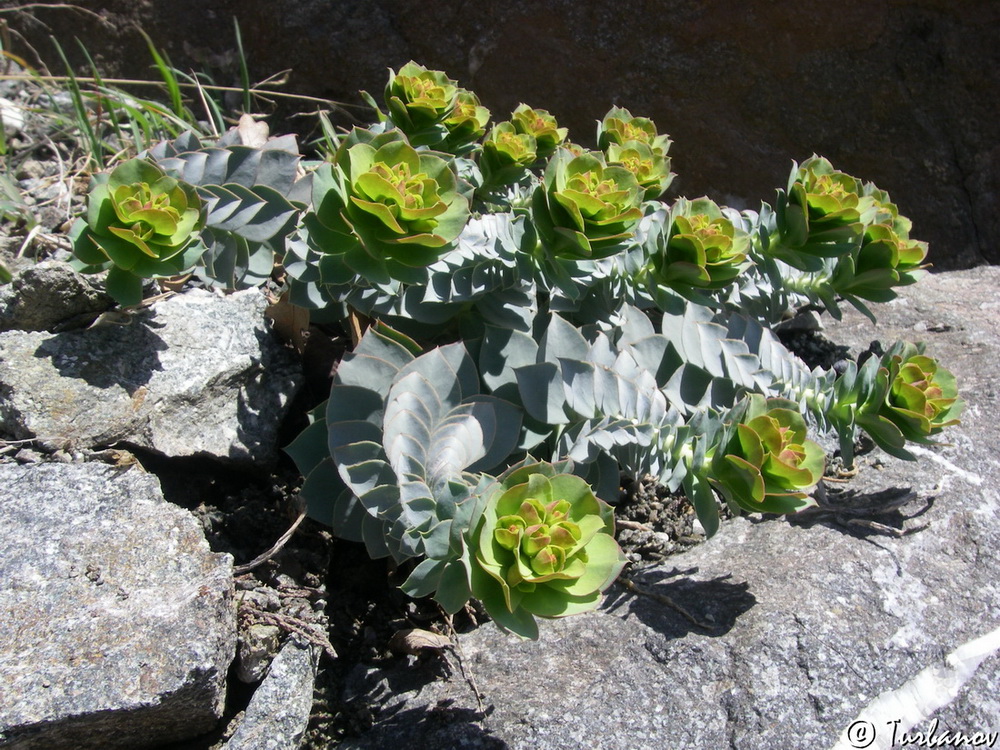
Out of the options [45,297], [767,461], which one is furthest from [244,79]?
[767,461]

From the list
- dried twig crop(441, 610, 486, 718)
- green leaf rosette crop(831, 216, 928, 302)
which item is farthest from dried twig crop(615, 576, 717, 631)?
green leaf rosette crop(831, 216, 928, 302)

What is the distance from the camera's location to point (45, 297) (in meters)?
1.81

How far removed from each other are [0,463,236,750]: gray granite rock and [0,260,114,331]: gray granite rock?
391 millimetres

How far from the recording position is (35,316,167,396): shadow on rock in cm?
179

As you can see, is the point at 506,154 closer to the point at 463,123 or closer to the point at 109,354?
the point at 463,123

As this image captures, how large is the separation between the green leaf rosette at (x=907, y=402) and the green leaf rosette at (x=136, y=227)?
5.18 feet

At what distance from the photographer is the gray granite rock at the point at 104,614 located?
1354 mm

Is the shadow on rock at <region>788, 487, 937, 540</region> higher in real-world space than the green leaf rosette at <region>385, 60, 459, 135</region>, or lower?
lower

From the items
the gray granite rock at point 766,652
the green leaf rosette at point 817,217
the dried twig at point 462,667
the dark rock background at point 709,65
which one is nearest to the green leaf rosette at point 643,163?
the green leaf rosette at point 817,217

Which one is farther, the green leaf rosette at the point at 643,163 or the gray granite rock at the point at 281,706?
the green leaf rosette at the point at 643,163

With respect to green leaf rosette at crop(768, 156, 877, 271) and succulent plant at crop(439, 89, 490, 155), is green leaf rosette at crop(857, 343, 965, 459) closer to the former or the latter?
green leaf rosette at crop(768, 156, 877, 271)

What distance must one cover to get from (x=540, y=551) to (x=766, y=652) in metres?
0.70

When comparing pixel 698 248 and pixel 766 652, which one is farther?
pixel 698 248

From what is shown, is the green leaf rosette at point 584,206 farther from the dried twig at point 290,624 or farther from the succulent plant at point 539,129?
the dried twig at point 290,624
